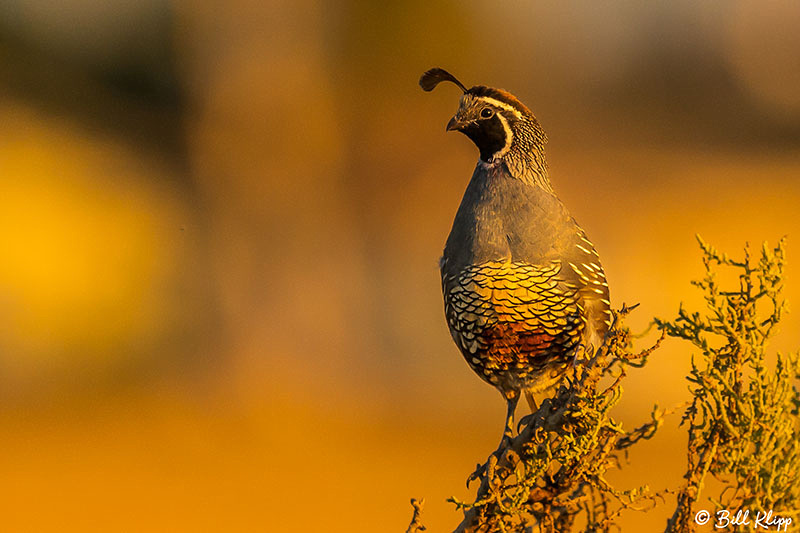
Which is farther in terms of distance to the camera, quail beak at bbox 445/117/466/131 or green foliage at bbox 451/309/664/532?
quail beak at bbox 445/117/466/131

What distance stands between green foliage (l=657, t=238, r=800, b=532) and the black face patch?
1.30 m

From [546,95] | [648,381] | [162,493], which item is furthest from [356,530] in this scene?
[546,95]

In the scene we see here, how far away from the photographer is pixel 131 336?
17.4m

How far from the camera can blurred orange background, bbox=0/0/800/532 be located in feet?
47.0

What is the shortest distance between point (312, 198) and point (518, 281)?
1356 cm

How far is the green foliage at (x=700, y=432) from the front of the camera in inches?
74.6

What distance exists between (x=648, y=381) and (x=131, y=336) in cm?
812

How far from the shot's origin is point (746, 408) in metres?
1.91

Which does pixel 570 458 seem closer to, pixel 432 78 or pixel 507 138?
pixel 507 138

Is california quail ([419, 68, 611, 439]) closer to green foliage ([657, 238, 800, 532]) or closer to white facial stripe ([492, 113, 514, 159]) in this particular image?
white facial stripe ([492, 113, 514, 159])

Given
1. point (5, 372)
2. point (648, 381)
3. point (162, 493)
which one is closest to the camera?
point (162, 493)

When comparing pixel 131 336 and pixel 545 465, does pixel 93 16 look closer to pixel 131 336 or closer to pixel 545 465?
pixel 131 336
